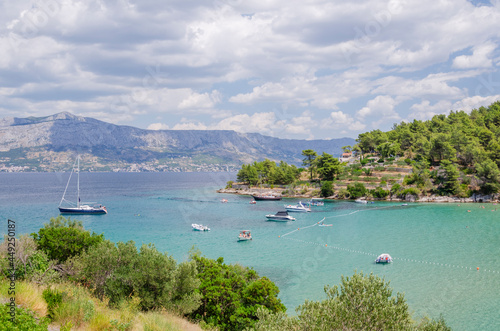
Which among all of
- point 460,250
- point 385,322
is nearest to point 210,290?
point 385,322

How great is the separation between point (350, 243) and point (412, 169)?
2871 inches

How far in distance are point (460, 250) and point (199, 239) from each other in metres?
38.8

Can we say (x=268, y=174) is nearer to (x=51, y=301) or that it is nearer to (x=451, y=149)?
(x=451, y=149)

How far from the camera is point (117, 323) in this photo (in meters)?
12.6

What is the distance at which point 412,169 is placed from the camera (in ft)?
379

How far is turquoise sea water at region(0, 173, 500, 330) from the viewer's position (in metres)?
32.2

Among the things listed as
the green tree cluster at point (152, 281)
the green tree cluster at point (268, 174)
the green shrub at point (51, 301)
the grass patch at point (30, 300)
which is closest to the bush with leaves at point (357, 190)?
the green tree cluster at point (268, 174)

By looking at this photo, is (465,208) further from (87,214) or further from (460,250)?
(87,214)

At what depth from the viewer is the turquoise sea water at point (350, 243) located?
32.2 meters

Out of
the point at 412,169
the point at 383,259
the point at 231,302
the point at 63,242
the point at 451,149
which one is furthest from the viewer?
the point at 451,149

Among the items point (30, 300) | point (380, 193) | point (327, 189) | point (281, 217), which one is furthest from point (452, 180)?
point (30, 300)

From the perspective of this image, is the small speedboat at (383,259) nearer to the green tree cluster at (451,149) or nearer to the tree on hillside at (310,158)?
the green tree cluster at (451,149)

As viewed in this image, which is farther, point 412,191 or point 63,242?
point 412,191

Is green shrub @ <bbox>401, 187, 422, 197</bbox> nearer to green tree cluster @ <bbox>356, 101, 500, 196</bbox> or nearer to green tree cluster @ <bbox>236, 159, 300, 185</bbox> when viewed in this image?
green tree cluster @ <bbox>356, 101, 500, 196</bbox>
